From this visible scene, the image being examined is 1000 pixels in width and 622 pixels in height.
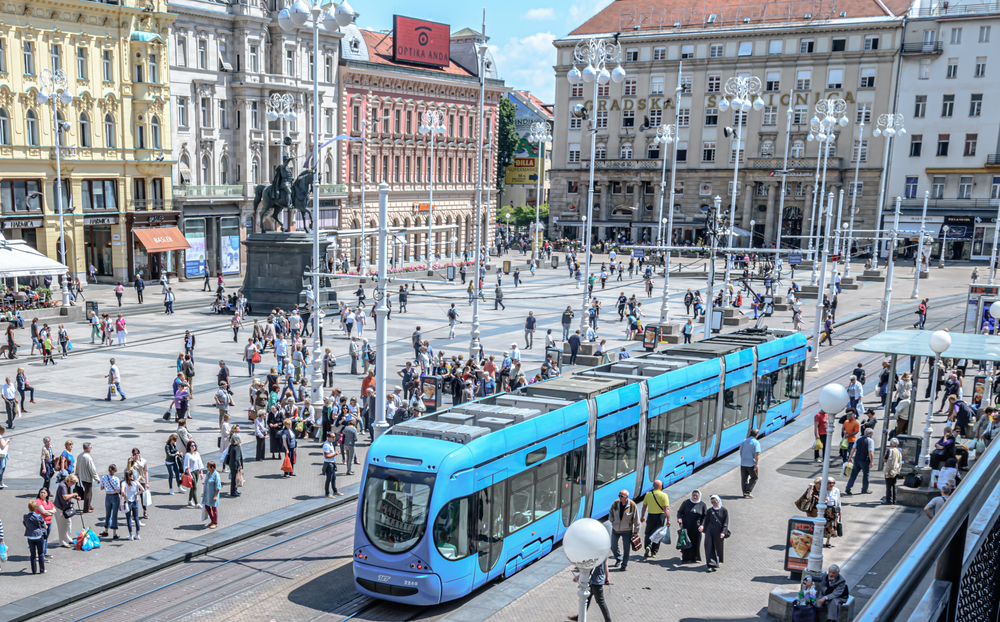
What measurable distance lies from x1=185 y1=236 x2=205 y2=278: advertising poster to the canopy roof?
50.3 m

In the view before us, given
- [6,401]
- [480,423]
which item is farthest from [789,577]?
[6,401]

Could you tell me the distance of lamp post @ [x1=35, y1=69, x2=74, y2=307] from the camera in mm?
50719

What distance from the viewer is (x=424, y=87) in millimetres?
82312

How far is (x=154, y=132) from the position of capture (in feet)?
198

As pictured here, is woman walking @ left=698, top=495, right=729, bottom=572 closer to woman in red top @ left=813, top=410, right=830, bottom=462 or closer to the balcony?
woman in red top @ left=813, top=410, right=830, bottom=462

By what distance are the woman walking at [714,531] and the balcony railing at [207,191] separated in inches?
2104

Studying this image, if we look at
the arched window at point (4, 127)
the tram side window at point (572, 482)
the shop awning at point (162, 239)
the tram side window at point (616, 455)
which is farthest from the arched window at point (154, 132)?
the tram side window at point (572, 482)

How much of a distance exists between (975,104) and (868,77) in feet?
33.2

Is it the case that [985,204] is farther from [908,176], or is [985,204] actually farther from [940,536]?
[940,536]

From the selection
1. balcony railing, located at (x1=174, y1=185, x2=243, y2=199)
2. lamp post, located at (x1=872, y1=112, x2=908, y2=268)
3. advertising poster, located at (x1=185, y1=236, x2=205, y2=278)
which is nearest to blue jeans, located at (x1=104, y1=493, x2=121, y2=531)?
lamp post, located at (x1=872, y1=112, x2=908, y2=268)

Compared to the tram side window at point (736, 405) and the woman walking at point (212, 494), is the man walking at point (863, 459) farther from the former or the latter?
the woman walking at point (212, 494)

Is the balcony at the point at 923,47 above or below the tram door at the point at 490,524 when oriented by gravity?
above

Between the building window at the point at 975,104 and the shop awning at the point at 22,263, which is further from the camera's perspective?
the building window at the point at 975,104

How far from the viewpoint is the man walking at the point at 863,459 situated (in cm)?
2077
